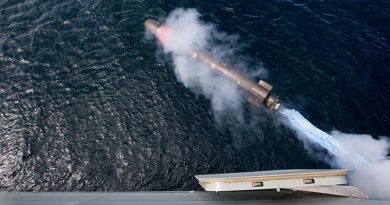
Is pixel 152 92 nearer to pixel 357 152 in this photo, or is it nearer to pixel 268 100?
pixel 268 100

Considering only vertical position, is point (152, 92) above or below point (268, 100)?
below

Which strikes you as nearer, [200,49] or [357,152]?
[357,152]

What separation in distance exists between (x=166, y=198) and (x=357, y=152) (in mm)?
18454

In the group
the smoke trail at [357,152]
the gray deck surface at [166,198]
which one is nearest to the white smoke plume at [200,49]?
the smoke trail at [357,152]

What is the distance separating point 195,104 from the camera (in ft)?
131

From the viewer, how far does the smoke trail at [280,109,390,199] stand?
33.4m

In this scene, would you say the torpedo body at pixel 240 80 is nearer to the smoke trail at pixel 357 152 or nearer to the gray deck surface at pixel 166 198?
the smoke trail at pixel 357 152

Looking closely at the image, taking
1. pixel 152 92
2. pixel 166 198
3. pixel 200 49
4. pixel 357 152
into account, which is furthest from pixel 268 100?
pixel 166 198

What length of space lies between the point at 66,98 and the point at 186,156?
1443 cm

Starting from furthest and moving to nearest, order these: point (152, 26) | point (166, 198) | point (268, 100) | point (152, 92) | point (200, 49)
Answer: point (152, 26), point (200, 49), point (152, 92), point (268, 100), point (166, 198)

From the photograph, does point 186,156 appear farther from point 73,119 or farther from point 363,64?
point 363,64

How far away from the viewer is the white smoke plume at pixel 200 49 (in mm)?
40625

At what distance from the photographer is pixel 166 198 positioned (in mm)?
30547

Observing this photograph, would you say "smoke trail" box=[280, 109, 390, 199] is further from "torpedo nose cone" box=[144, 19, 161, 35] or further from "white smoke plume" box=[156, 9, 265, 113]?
"torpedo nose cone" box=[144, 19, 161, 35]
